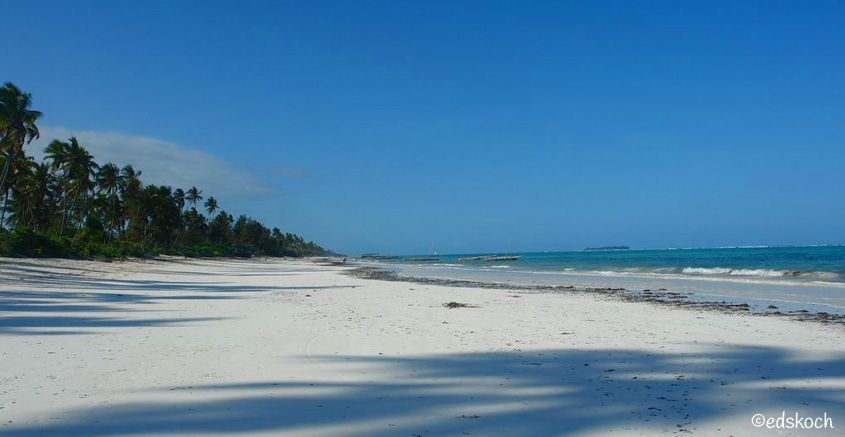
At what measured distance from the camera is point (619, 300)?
63.0 feet

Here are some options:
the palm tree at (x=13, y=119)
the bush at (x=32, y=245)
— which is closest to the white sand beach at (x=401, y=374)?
the bush at (x=32, y=245)

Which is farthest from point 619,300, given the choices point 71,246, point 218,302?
point 71,246

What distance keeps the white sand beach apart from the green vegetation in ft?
92.7

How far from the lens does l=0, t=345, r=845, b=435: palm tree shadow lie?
4672 mm

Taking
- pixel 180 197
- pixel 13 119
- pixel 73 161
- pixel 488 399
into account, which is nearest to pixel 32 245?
pixel 13 119

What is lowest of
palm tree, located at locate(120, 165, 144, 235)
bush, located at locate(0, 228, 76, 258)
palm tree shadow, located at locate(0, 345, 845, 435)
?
palm tree shadow, located at locate(0, 345, 845, 435)

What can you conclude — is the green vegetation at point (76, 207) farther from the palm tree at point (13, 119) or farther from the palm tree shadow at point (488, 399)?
the palm tree shadow at point (488, 399)

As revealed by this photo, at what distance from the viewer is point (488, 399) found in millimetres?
5594

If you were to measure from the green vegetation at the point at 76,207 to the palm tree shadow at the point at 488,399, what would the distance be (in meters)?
32.5

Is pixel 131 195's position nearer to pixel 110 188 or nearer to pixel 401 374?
pixel 110 188

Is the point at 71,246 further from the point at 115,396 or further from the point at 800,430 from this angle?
the point at 800,430

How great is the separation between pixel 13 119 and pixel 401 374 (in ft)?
138

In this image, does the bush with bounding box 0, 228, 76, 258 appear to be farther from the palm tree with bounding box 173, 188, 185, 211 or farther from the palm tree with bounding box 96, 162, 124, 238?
the palm tree with bounding box 173, 188, 185, 211

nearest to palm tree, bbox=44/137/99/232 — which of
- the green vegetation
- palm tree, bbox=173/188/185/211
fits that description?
the green vegetation
